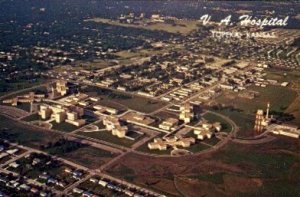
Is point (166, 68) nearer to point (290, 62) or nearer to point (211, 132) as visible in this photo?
point (290, 62)

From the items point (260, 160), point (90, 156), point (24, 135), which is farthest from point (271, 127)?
point (24, 135)

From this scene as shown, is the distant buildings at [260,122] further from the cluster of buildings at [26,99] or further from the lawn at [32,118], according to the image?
the cluster of buildings at [26,99]

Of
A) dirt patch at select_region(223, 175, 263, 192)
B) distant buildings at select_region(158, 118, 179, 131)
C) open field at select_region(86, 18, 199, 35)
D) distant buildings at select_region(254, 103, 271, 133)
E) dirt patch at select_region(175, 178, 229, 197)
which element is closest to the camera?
Answer: dirt patch at select_region(175, 178, 229, 197)

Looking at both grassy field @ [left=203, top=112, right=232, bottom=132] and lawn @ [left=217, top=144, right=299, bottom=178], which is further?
grassy field @ [left=203, top=112, right=232, bottom=132]

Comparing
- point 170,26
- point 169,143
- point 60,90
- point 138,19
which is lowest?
point 169,143

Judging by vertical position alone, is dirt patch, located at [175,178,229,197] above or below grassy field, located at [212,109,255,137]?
below

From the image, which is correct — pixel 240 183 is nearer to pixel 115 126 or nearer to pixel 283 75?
pixel 115 126

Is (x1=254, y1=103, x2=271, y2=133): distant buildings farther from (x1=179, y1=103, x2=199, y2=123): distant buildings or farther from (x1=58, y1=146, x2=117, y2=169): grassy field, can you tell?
(x1=58, y1=146, x2=117, y2=169): grassy field

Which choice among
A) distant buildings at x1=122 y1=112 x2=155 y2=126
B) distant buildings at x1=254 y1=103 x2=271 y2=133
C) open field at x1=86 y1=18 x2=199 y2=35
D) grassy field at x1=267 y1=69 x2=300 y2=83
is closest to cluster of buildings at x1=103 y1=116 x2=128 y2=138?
distant buildings at x1=122 y1=112 x2=155 y2=126

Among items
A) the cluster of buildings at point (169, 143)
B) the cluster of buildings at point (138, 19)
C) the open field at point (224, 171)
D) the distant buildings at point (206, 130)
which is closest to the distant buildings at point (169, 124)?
the distant buildings at point (206, 130)
